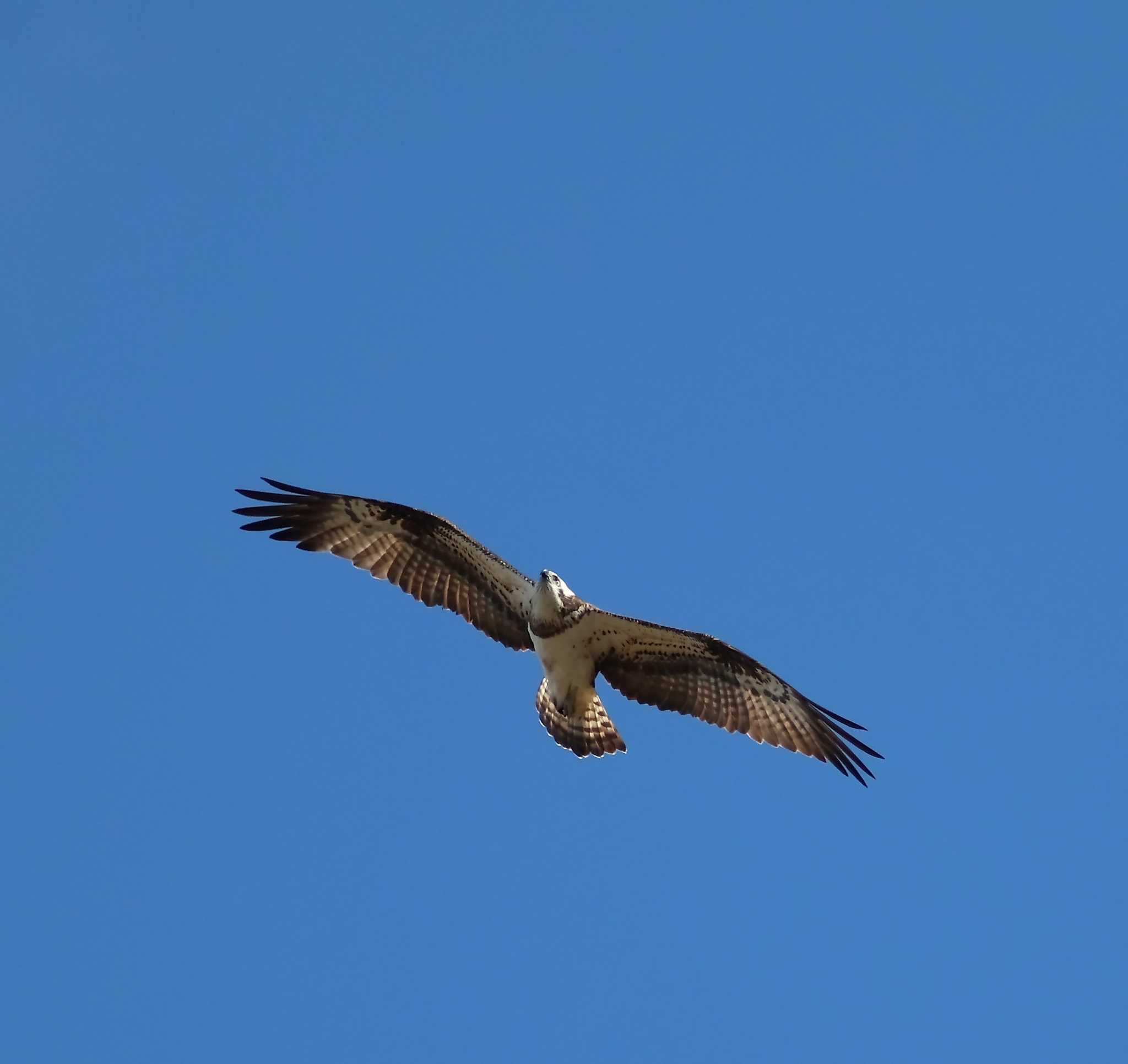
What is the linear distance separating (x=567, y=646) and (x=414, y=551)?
1603 millimetres

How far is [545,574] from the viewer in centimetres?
1786

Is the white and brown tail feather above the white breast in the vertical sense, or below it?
below

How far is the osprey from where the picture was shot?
1833cm

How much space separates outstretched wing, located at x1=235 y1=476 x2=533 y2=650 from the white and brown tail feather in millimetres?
630

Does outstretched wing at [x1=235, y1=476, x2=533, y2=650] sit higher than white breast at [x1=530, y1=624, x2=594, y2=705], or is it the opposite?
outstretched wing at [x1=235, y1=476, x2=533, y2=650]

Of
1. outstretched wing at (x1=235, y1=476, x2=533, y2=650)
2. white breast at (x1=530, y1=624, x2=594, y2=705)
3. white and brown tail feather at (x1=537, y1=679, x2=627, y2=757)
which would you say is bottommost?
white and brown tail feather at (x1=537, y1=679, x2=627, y2=757)

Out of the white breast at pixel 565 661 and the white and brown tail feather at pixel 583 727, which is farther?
the white and brown tail feather at pixel 583 727

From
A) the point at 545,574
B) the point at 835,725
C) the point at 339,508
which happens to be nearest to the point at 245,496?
the point at 339,508

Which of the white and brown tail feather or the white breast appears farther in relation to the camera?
the white and brown tail feather

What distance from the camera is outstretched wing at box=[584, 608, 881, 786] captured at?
60.6ft

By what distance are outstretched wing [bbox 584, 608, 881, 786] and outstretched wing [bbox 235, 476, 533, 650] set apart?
86 centimetres

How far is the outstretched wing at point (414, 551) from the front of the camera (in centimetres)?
1831

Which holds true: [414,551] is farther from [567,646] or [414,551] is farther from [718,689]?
[718,689]

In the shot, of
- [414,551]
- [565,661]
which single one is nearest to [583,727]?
[565,661]
